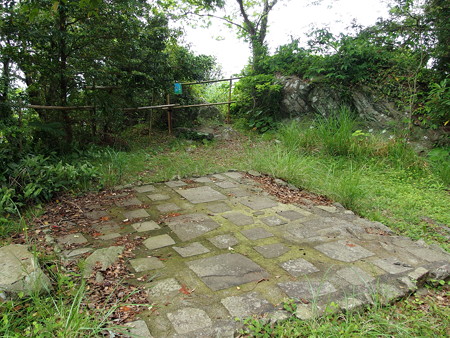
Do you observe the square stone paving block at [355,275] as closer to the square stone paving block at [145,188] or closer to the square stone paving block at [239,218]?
the square stone paving block at [239,218]

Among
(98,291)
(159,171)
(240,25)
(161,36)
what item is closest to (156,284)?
(98,291)

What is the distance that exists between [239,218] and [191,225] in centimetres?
46

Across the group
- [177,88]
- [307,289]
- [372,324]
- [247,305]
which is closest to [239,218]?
[307,289]

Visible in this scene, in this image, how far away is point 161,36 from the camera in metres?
5.82

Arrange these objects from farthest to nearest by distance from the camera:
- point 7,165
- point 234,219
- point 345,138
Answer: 1. point 345,138
2. point 7,165
3. point 234,219

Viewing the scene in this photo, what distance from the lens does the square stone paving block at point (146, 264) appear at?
208 centimetres

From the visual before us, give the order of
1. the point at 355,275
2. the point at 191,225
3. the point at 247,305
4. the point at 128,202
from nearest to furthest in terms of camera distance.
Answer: the point at 247,305 < the point at 355,275 < the point at 191,225 < the point at 128,202

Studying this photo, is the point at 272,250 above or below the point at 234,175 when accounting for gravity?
below

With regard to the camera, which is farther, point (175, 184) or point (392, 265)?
point (175, 184)

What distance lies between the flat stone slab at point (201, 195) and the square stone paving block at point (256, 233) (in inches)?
32.5

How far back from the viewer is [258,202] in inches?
133

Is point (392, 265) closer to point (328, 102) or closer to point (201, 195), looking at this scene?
point (201, 195)

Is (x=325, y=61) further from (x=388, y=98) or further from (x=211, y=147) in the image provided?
(x=211, y=147)

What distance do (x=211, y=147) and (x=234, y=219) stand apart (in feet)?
11.7
